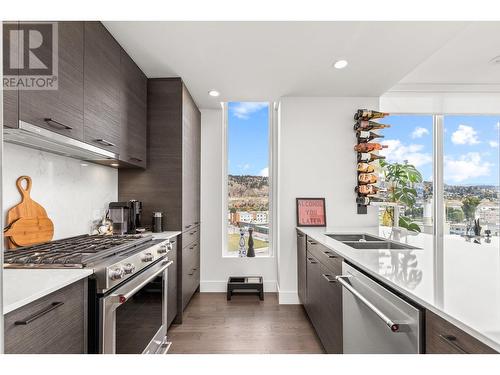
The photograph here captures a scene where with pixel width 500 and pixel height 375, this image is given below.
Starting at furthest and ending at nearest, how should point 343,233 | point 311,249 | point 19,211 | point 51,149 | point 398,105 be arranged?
point 398,105 < point 343,233 < point 311,249 < point 51,149 < point 19,211

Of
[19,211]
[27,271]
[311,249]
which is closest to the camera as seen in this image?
[27,271]

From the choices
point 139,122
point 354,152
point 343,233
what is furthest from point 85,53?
point 354,152

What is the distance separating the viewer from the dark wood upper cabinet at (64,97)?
1.28 m

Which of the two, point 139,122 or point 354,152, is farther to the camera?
point 354,152

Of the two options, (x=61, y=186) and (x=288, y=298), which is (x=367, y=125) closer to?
(x=288, y=298)

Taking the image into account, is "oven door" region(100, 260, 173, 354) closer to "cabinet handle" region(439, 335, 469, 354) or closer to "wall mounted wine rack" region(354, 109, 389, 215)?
"cabinet handle" region(439, 335, 469, 354)

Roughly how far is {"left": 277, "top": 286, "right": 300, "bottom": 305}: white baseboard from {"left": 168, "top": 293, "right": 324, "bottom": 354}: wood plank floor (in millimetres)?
66

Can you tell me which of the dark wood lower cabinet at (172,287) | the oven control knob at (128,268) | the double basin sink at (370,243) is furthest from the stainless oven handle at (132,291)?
the double basin sink at (370,243)

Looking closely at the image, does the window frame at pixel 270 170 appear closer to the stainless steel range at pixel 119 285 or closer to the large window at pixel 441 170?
the large window at pixel 441 170

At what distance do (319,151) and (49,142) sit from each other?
8.67 ft

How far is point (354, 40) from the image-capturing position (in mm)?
2131
